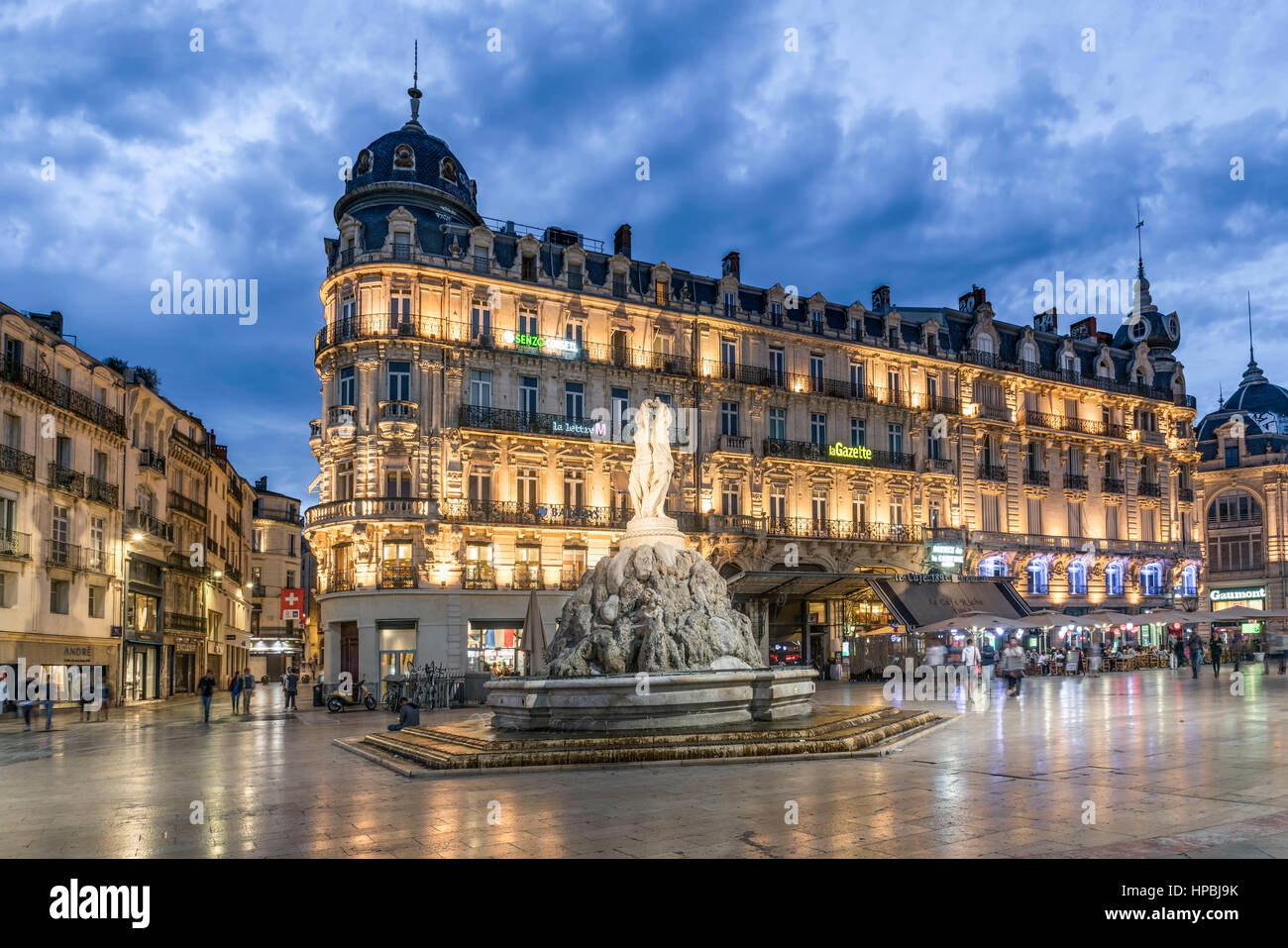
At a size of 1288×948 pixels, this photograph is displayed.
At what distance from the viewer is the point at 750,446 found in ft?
142

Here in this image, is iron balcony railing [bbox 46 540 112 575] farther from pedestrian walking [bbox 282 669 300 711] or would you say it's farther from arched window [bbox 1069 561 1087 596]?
arched window [bbox 1069 561 1087 596]

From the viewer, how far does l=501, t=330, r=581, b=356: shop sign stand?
39.4 meters

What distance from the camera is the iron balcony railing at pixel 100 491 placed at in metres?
33.3

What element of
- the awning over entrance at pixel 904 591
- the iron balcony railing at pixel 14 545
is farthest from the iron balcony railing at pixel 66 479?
the awning over entrance at pixel 904 591

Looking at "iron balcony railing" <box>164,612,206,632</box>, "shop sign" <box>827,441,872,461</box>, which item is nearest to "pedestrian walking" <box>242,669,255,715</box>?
"iron balcony railing" <box>164,612,206,632</box>

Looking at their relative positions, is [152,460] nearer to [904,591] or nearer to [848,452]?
[848,452]

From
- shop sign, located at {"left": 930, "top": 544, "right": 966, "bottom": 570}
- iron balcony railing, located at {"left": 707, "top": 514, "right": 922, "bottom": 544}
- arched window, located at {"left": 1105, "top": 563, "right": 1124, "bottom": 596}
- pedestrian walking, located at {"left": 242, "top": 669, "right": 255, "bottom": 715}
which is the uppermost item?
iron balcony railing, located at {"left": 707, "top": 514, "right": 922, "bottom": 544}

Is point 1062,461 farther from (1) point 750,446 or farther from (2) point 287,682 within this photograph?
(2) point 287,682

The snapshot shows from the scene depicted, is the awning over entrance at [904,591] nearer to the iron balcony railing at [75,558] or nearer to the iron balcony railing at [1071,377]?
the iron balcony railing at [1071,377]

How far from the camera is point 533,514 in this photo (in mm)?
38875

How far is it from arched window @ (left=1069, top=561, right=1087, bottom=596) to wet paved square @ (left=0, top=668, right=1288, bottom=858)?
34.8m

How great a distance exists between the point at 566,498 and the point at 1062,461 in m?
27.7

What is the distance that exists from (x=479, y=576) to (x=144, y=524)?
39.5ft

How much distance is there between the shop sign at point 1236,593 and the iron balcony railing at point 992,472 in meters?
27.1
